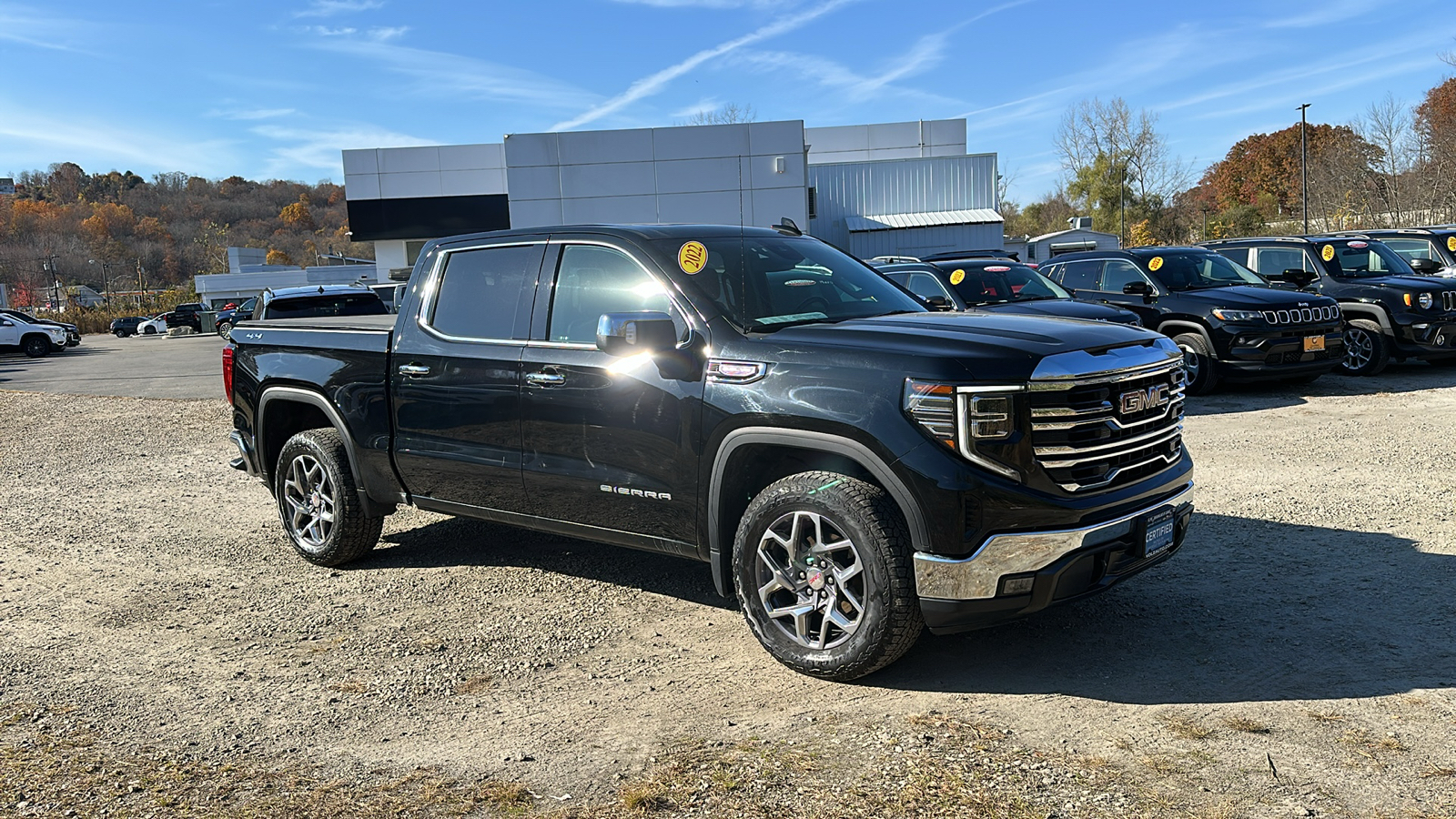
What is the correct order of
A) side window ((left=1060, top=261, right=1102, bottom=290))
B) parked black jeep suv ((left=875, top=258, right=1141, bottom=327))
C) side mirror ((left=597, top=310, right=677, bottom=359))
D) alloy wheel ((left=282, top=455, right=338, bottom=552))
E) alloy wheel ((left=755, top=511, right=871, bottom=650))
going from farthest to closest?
side window ((left=1060, top=261, right=1102, bottom=290))
parked black jeep suv ((left=875, top=258, right=1141, bottom=327))
alloy wheel ((left=282, top=455, right=338, bottom=552))
side mirror ((left=597, top=310, right=677, bottom=359))
alloy wheel ((left=755, top=511, right=871, bottom=650))

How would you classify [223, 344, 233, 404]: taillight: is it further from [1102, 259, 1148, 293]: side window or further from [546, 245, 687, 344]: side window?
[1102, 259, 1148, 293]: side window

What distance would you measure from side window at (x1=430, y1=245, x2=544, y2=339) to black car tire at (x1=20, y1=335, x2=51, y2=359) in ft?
121

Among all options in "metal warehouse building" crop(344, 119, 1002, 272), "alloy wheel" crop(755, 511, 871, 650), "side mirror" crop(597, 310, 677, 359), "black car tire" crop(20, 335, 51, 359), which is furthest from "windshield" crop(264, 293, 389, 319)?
"black car tire" crop(20, 335, 51, 359)

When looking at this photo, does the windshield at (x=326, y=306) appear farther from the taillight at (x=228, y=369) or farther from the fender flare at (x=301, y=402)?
the fender flare at (x=301, y=402)

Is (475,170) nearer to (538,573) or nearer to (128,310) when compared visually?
(128,310)

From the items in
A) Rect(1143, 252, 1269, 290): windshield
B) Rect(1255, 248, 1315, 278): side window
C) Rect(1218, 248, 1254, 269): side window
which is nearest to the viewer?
Rect(1143, 252, 1269, 290): windshield

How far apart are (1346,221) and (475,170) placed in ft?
125

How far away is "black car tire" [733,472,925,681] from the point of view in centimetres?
405

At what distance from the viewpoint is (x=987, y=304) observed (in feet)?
39.6

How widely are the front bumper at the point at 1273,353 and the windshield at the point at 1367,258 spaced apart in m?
2.78

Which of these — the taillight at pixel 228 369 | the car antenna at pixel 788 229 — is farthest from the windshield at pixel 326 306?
the car antenna at pixel 788 229

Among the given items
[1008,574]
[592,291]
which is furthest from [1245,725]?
[592,291]

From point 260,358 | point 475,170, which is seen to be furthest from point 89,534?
point 475,170

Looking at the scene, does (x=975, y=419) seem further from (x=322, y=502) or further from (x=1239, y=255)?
(x=1239, y=255)
